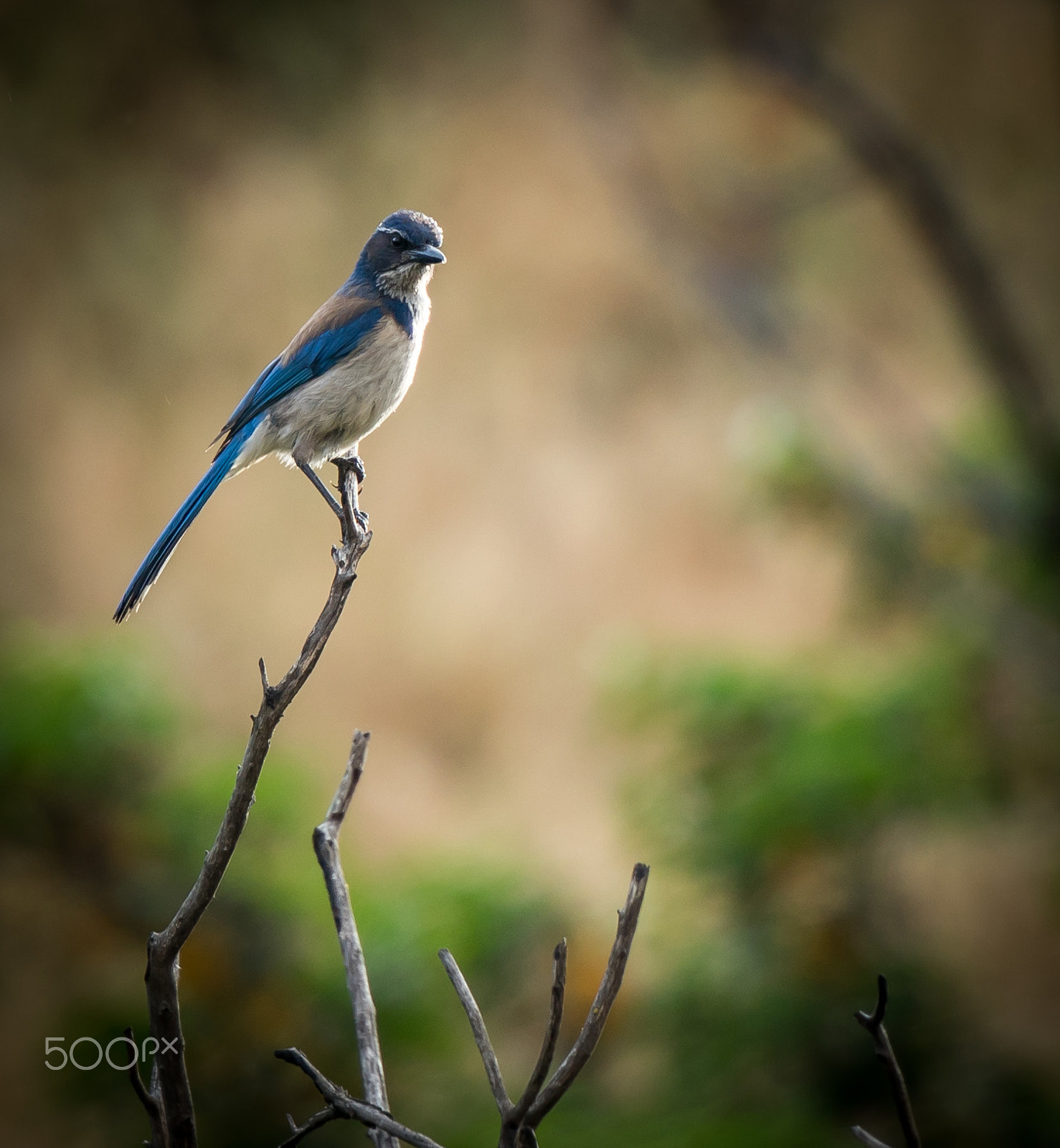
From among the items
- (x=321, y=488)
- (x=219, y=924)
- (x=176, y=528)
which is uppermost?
(x=321, y=488)

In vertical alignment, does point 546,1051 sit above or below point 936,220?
below

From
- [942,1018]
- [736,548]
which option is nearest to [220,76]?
[736,548]

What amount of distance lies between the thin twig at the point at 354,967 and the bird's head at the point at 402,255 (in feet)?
3.99

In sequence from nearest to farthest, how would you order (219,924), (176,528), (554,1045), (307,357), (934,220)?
(554,1045) → (176,528) → (307,357) → (219,924) → (934,220)

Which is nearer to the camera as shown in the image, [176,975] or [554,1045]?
[554,1045]

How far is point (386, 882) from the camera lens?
3.73 m

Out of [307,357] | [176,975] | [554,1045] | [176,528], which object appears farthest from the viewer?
[307,357]

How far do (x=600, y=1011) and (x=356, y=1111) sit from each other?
0.56ft

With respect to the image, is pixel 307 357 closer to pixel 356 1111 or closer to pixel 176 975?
pixel 176 975

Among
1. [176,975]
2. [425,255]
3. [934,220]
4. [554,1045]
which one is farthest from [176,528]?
[934,220]

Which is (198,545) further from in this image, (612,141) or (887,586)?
(887,586)

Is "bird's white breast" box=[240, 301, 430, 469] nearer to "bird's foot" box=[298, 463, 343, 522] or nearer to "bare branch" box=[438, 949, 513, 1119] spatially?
"bird's foot" box=[298, 463, 343, 522]

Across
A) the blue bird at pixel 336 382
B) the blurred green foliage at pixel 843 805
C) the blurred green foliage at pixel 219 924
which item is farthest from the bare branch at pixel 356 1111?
the blurred green foliage at pixel 843 805

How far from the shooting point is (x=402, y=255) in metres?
2.07
